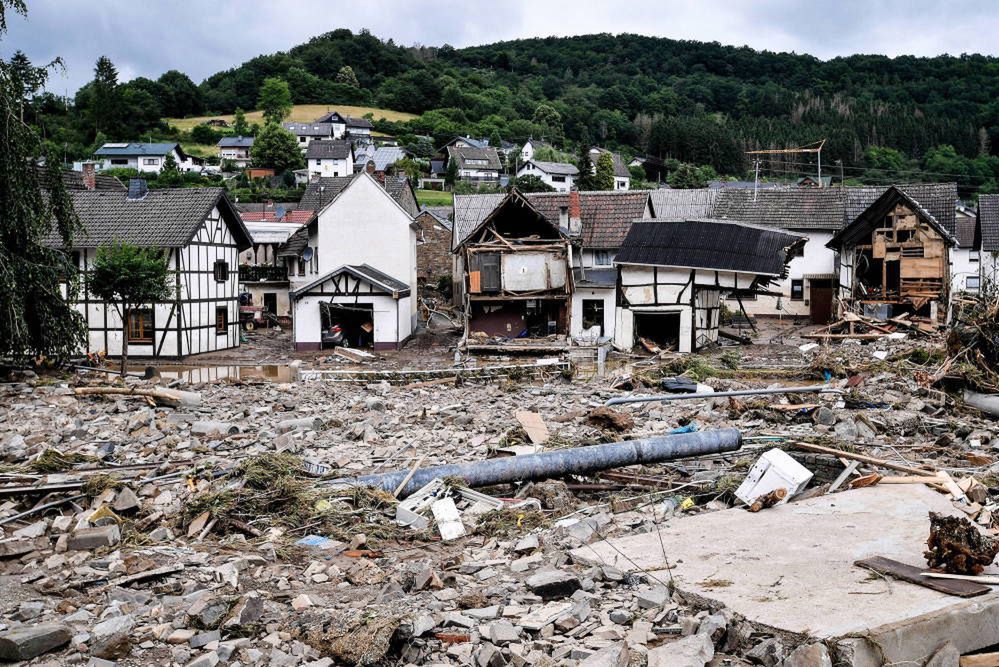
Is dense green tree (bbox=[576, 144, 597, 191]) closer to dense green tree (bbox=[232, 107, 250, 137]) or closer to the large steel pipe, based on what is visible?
dense green tree (bbox=[232, 107, 250, 137])

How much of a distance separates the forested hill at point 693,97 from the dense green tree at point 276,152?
33.7 meters

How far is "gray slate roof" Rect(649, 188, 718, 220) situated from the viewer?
52.6m

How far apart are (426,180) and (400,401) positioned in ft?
248

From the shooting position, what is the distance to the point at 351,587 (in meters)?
7.86

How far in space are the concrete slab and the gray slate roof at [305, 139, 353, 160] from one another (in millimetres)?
89173

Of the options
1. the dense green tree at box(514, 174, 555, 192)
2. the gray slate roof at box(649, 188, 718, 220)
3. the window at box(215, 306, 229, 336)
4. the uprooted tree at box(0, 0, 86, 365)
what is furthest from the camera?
the dense green tree at box(514, 174, 555, 192)

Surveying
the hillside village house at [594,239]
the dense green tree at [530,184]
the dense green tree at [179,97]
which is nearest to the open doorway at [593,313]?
the hillside village house at [594,239]

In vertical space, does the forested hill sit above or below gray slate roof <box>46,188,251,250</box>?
above

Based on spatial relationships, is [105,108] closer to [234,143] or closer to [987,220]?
[234,143]

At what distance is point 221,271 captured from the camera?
34062 millimetres

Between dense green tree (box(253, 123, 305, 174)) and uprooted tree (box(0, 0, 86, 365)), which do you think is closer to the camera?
uprooted tree (box(0, 0, 86, 365))

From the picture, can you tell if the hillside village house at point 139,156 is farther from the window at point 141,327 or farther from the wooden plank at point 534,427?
the wooden plank at point 534,427

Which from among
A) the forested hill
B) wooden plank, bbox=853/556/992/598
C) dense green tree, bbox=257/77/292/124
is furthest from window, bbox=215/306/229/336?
dense green tree, bbox=257/77/292/124

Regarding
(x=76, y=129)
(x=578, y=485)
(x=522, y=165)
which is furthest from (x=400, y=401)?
(x=76, y=129)
